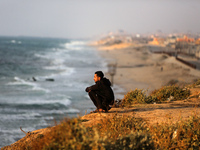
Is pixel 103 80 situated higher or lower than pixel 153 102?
higher

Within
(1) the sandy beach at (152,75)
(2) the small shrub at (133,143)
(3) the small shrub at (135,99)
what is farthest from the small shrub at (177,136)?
(1) the sandy beach at (152,75)

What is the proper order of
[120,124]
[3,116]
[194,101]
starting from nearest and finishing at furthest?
1. [120,124]
2. [194,101]
3. [3,116]

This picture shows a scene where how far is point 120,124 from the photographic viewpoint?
19.7 feet

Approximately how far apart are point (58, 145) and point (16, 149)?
2.65 m

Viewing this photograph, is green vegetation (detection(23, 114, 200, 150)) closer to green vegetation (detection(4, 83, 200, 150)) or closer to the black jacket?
green vegetation (detection(4, 83, 200, 150))

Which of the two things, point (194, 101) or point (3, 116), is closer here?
point (194, 101)

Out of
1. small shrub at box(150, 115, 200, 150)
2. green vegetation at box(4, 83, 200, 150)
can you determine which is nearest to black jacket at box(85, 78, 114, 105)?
green vegetation at box(4, 83, 200, 150)

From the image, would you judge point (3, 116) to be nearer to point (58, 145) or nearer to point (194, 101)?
point (194, 101)

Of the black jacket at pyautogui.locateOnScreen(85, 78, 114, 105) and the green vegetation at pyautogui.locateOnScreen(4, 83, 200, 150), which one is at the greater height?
the black jacket at pyautogui.locateOnScreen(85, 78, 114, 105)

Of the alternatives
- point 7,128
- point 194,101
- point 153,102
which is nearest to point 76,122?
point 153,102

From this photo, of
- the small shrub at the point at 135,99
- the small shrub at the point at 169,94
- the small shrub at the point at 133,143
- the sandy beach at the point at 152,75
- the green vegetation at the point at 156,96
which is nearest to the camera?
the small shrub at the point at 133,143

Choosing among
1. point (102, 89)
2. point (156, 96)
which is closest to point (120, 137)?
point (102, 89)

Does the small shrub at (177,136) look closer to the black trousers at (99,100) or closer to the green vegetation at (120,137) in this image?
the green vegetation at (120,137)

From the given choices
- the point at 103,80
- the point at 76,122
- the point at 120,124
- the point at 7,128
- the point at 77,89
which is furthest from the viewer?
the point at 77,89
